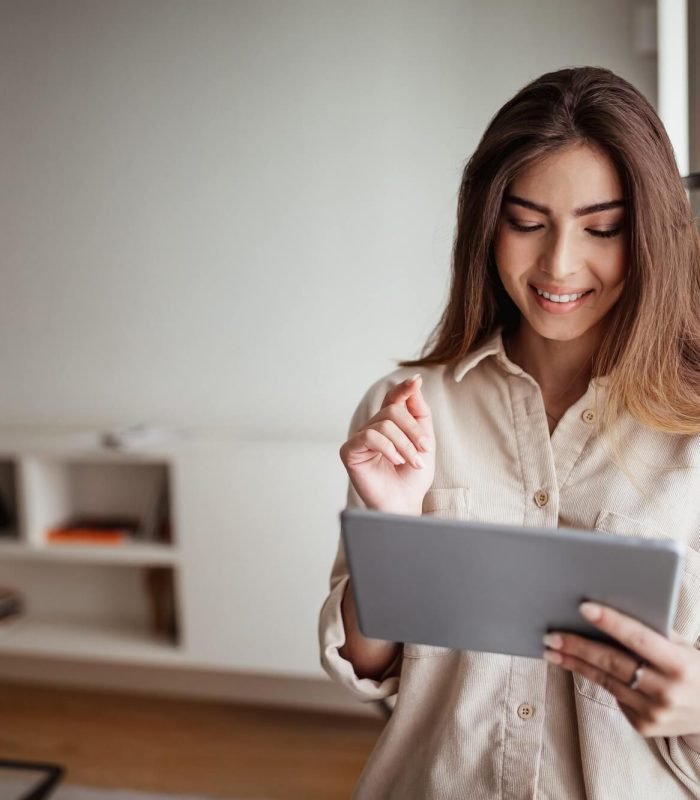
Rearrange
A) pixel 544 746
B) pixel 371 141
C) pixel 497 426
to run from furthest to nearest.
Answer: pixel 371 141 → pixel 497 426 → pixel 544 746

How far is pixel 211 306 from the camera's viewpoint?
122 inches

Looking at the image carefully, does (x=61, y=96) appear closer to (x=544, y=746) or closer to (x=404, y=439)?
(x=404, y=439)

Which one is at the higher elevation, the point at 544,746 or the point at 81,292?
the point at 81,292

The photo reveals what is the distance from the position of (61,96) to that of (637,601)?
9.24 ft

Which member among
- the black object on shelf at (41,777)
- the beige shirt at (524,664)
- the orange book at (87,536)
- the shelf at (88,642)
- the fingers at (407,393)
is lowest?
the black object on shelf at (41,777)

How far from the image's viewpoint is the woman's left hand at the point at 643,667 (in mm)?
981

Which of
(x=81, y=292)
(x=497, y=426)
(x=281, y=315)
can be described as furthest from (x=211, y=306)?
(x=497, y=426)

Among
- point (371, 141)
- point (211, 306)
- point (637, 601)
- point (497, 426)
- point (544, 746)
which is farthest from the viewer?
point (211, 306)

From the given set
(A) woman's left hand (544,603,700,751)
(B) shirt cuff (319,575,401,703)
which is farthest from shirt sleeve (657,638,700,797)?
(B) shirt cuff (319,575,401,703)

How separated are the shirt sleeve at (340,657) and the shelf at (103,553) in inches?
65.2

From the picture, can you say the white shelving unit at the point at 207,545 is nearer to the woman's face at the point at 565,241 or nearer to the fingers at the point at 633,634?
the woman's face at the point at 565,241

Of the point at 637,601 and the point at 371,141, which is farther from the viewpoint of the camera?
the point at 371,141

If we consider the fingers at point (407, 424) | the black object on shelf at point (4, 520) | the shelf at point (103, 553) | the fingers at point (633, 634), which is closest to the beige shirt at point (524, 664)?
the fingers at point (407, 424)

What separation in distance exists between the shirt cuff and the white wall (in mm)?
1650
